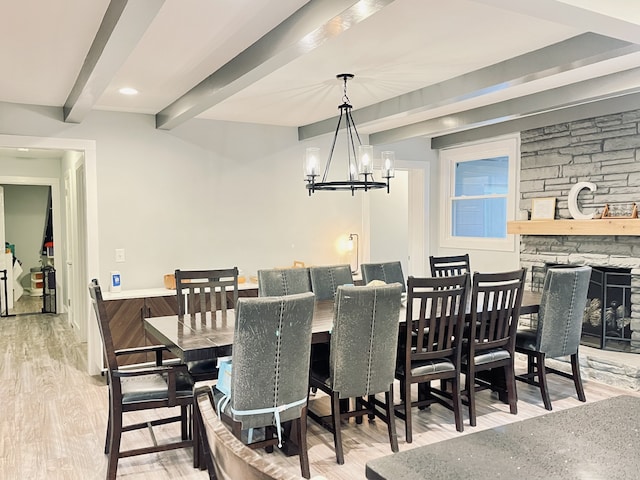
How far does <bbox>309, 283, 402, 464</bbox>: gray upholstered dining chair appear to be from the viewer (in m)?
2.93

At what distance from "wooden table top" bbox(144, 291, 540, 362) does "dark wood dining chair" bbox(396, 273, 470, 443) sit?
0.60 ft

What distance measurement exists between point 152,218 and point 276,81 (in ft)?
6.56

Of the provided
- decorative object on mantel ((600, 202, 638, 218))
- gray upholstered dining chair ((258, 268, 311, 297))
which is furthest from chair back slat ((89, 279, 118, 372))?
decorative object on mantel ((600, 202, 638, 218))

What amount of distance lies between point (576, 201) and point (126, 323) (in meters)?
4.35

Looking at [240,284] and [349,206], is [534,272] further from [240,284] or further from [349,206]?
[240,284]

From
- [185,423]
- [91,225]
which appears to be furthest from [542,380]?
[91,225]

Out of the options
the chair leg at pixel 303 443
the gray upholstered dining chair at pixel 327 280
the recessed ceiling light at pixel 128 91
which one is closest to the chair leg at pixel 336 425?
the chair leg at pixel 303 443

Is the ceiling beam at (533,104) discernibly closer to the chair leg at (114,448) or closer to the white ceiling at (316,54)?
the white ceiling at (316,54)

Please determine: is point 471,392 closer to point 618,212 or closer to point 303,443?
point 303,443

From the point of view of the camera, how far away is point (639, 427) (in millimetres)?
1254

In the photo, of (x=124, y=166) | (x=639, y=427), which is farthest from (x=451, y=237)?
(x=639, y=427)

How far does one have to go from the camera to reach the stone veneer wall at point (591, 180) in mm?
4648

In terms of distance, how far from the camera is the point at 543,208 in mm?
5418

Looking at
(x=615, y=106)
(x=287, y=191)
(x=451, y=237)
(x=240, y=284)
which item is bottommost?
(x=240, y=284)
